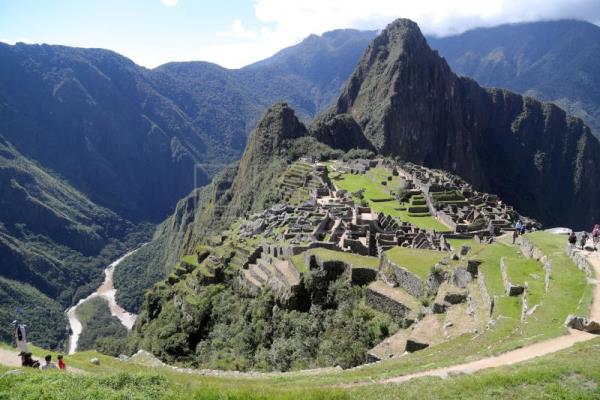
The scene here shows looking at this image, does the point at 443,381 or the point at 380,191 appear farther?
the point at 380,191

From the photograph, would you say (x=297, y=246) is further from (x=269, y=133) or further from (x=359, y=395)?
(x=269, y=133)

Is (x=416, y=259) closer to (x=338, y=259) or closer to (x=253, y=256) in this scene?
(x=338, y=259)

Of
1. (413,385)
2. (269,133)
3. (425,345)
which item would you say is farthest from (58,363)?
(269,133)

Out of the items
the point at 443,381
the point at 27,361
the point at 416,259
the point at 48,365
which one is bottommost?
the point at 416,259

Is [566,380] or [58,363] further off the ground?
[566,380]

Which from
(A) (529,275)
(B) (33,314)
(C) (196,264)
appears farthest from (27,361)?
(B) (33,314)
